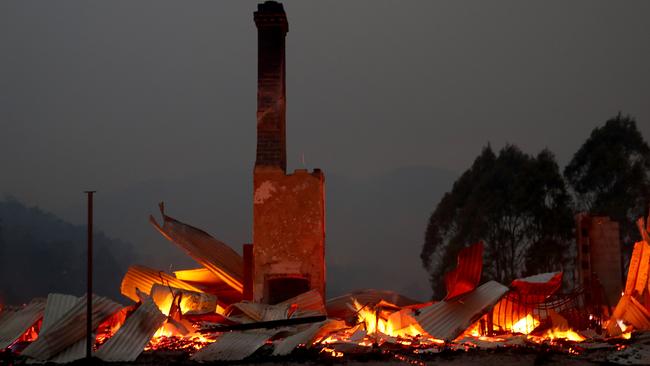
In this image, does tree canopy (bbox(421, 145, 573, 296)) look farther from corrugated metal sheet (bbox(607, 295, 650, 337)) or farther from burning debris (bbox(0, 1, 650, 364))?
corrugated metal sheet (bbox(607, 295, 650, 337))

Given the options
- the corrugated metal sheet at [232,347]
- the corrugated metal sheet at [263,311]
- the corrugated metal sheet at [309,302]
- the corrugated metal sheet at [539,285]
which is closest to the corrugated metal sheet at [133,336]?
the corrugated metal sheet at [232,347]

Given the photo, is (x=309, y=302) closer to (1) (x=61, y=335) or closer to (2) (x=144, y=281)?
(2) (x=144, y=281)

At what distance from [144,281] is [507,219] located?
53.1ft

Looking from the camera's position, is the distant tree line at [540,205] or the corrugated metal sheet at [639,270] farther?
the distant tree line at [540,205]

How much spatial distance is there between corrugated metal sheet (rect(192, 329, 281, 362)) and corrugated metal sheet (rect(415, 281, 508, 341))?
3013 mm

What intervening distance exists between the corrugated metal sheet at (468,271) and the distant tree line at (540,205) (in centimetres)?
1290

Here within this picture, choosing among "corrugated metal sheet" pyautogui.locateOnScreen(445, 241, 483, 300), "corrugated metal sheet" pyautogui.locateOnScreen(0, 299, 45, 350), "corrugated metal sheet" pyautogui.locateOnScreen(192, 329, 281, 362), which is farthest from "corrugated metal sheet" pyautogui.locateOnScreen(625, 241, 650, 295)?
"corrugated metal sheet" pyautogui.locateOnScreen(0, 299, 45, 350)

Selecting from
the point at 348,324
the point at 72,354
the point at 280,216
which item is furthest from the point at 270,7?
the point at 72,354

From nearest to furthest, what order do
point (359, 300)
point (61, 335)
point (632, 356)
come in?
1. point (632, 356)
2. point (61, 335)
3. point (359, 300)

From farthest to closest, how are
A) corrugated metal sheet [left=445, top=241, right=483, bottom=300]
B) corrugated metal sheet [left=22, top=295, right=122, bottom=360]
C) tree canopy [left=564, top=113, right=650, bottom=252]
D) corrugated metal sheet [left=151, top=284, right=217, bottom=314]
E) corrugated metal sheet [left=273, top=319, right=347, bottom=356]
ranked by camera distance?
1. tree canopy [left=564, top=113, right=650, bottom=252]
2. corrugated metal sheet [left=151, top=284, right=217, bottom=314]
3. corrugated metal sheet [left=445, top=241, right=483, bottom=300]
4. corrugated metal sheet [left=273, top=319, right=347, bottom=356]
5. corrugated metal sheet [left=22, top=295, right=122, bottom=360]

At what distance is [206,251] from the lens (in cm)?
1720

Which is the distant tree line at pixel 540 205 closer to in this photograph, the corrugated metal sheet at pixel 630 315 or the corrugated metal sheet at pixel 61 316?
the corrugated metal sheet at pixel 630 315

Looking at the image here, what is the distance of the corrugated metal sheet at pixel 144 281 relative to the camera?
55.7 feet

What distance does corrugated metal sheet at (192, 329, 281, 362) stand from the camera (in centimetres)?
1119
